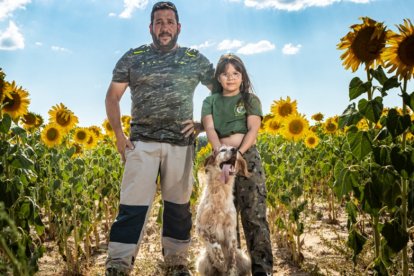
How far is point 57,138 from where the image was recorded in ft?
20.2

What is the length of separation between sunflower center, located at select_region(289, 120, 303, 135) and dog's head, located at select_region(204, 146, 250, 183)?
2.79m

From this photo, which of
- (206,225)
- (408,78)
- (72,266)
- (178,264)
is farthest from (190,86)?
(72,266)

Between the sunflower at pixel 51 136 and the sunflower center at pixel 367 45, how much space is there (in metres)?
4.38

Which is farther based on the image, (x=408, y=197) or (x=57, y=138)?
(x=57, y=138)

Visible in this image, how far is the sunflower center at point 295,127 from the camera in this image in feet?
20.5

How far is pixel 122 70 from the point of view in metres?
4.26

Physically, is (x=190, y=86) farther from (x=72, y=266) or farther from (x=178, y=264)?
(x=72, y=266)

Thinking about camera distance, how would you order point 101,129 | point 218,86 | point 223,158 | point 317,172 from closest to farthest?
point 223,158 → point 218,86 → point 101,129 → point 317,172

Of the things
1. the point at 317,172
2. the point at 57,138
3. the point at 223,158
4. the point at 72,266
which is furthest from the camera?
the point at 317,172

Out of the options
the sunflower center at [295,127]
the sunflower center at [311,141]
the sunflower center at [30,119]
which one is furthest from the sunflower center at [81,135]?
the sunflower center at [311,141]

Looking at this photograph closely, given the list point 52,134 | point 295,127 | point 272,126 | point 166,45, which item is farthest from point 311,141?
point 52,134

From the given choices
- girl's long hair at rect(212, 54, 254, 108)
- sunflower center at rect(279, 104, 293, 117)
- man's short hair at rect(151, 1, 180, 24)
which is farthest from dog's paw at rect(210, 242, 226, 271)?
sunflower center at rect(279, 104, 293, 117)

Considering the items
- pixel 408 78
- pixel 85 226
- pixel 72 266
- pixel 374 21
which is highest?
pixel 374 21

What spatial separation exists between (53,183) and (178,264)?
1698mm
